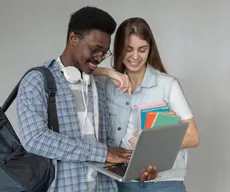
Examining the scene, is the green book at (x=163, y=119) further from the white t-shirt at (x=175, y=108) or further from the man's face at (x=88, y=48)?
the man's face at (x=88, y=48)

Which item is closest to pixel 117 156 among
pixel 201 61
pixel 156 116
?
pixel 156 116

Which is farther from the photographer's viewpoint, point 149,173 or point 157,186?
point 157,186

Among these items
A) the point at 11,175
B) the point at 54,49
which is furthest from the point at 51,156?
the point at 54,49

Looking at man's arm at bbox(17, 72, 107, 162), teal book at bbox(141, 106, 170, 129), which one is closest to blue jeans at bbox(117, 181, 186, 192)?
teal book at bbox(141, 106, 170, 129)

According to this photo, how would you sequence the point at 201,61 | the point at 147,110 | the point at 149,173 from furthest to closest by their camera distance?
the point at 201,61, the point at 147,110, the point at 149,173

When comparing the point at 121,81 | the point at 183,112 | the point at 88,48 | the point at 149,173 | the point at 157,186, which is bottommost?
the point at 157,186

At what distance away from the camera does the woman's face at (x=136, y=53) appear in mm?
1489

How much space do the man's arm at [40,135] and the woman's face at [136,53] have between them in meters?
0.45

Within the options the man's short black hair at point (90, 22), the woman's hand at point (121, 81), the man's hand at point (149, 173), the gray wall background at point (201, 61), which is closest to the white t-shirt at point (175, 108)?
the woman's hand at point (121, 81)

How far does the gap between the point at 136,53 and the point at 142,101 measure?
0.18 metres

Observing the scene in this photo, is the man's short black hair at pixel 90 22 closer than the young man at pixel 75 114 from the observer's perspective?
No

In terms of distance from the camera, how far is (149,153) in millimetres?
1149

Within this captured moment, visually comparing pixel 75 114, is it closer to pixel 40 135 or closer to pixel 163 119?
pixel 40 135

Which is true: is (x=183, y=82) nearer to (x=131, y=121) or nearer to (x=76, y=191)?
(x=131, y=121)
